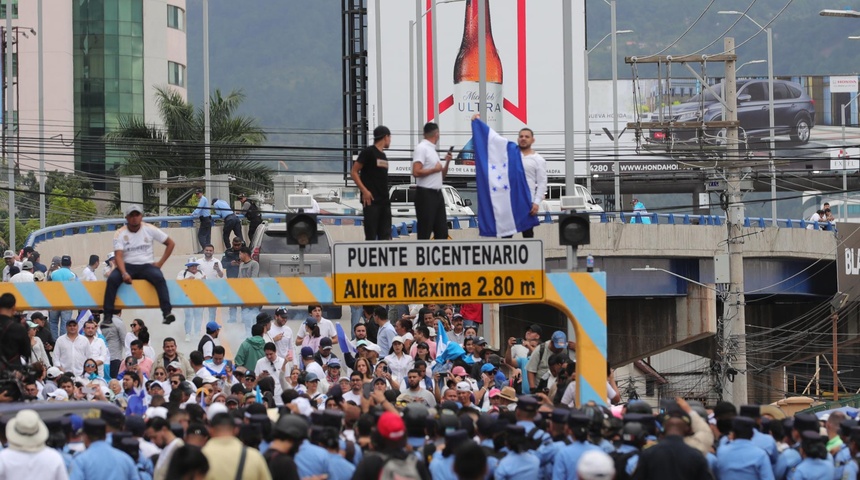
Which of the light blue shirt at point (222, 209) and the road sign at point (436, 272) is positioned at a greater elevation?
the light blue shirt at point (222, 209)

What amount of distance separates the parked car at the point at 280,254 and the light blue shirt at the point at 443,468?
17.0 meters

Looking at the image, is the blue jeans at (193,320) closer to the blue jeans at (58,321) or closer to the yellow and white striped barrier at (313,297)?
the blue jeans at (58,321)

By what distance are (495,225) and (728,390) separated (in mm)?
24863

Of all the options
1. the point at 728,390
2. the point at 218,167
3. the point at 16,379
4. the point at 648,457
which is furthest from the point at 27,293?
the point at 218,167

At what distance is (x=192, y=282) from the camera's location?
15.1 meters

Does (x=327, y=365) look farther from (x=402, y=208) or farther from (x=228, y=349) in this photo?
(x=402, y=208)

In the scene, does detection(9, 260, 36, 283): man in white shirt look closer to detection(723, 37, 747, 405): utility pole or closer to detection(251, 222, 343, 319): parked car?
detection(251, 222, 343, 319): parked car

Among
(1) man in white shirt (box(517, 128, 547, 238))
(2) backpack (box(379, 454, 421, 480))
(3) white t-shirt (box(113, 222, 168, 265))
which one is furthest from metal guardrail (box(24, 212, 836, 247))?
(2) backpack (box(379, 454, 421, 480))

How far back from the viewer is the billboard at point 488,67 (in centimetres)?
6994

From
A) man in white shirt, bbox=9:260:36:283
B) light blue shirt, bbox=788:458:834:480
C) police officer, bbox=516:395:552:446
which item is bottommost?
light blue shirt, bbox=788:458:834:480

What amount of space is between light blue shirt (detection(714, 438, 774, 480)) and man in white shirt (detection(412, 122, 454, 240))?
541 cm

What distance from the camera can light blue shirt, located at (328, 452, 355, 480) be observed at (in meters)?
11.5


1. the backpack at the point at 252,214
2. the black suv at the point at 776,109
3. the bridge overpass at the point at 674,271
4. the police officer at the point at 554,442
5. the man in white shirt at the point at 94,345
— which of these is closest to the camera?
the police officer at the point at 554,442

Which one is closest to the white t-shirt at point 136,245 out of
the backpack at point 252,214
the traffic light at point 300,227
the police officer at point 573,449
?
the traffic light at point 300,227
